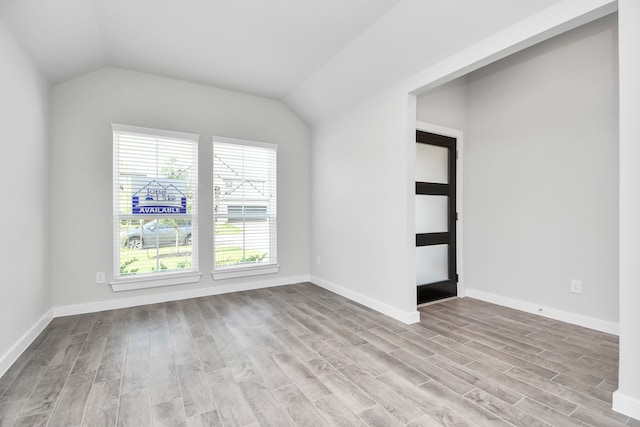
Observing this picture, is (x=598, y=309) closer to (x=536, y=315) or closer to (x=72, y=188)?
(x=536, y=315)

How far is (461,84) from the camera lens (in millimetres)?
4062

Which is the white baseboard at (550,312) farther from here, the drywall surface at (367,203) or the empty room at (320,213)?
the drywall surface at (367,203)

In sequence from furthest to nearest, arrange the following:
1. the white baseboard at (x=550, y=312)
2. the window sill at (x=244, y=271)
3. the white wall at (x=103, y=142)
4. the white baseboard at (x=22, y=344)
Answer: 1. the window sill at (x=244, y=271)
2. the white wall at (x=103, y=142)
3. the white baseboard at (x=550, y=312)
4. the white baseboard at (x=22, y=344)

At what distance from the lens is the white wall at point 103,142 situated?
3.42m

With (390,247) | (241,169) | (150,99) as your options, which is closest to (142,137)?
(150,99)

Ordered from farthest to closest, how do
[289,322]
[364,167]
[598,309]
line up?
1. [364,167]
2. [289,322]
3. [598,309]

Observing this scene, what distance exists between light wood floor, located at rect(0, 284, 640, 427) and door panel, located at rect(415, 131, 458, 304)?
23.0 inches

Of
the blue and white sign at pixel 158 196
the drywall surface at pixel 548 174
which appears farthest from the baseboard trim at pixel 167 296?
the drywall surface at pixel 548 174

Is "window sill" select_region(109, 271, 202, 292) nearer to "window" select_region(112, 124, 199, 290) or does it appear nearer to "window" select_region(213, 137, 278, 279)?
"window" select_region(112, 124, 199, 290)

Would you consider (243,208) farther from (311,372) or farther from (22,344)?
(311,372)

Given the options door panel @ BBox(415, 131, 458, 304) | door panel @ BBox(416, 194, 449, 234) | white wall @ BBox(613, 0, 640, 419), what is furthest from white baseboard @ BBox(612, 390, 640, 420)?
door panel @ BBox(416, 194, 449, 234)

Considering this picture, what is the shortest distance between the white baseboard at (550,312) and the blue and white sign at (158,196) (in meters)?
4.06

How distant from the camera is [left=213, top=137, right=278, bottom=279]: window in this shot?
4.35 metres

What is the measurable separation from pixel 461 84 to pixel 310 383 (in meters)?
4.01
